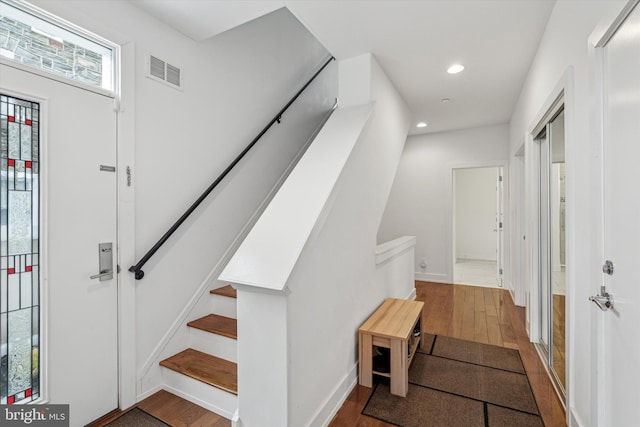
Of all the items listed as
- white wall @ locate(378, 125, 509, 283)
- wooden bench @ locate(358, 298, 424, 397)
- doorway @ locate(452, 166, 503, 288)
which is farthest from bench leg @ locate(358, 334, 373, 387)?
doorway @ locate(452, 166, 503, 288)

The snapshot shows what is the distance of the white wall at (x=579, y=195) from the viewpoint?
1.37 m

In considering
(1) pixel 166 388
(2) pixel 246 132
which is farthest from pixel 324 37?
(1) pixel 166 388

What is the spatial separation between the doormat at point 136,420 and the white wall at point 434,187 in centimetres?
451

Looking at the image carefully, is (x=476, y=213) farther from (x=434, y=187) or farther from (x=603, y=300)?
(x=603, y=300)

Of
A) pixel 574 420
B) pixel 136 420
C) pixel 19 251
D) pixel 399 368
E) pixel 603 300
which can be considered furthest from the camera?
pixel 399 368

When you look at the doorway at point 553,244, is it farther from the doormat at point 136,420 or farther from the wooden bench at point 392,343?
the doormat at point 136,420

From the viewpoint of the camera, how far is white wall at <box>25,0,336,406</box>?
1924 millimetres

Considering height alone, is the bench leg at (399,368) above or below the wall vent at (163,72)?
below

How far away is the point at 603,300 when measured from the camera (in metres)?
1.23

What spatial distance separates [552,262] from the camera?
7.68 feet

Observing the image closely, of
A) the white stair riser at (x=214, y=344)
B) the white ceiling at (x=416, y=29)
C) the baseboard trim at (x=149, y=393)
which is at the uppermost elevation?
the white ceiling at (x=416, y=29)

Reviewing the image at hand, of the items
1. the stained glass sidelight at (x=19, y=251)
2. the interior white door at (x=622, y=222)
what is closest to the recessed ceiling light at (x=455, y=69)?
the interior white door at (x=622, y=222)

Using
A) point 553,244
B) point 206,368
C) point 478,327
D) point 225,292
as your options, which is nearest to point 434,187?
point 478,327

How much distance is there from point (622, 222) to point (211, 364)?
2339 mm
